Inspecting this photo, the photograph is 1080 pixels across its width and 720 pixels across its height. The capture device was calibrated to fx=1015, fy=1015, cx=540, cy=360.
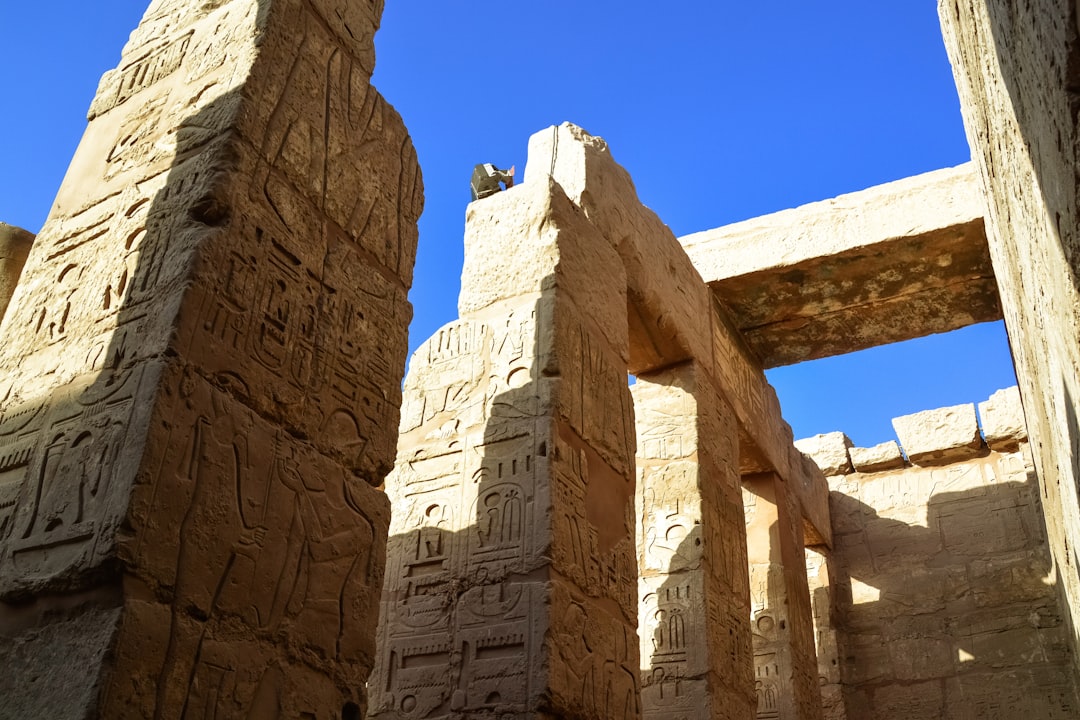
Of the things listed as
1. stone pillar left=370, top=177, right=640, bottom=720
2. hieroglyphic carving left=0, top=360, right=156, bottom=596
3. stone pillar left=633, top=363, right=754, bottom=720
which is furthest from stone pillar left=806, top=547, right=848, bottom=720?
hieroglyphic carving left=0, top=360, right=156, bottom=596

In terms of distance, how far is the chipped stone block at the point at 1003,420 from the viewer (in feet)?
27.6

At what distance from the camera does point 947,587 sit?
826 cm

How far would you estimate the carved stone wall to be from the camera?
7699 mm

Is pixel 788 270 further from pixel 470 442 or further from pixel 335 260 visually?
pixel 335 260

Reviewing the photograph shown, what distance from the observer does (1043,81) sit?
1.58 meters

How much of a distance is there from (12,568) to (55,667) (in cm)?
34

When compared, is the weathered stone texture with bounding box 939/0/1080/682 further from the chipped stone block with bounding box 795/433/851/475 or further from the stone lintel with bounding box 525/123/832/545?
the chipped stone block with bounding box 795/433/851/475

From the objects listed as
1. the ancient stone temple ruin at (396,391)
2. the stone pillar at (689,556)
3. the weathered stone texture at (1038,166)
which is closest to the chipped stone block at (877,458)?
the ancient stone temple ruin at (396,391)

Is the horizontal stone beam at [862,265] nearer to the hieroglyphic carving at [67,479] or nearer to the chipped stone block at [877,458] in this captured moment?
the chipped stone block at [877,458]

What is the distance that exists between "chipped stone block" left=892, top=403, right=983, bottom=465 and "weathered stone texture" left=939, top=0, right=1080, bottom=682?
5002mm

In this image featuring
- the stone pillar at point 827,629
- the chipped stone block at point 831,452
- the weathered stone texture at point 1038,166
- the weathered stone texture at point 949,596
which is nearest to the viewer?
the weathered stone texture at point 1038,166

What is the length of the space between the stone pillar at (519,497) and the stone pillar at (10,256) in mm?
1610

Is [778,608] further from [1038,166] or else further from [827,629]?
[1038,166]

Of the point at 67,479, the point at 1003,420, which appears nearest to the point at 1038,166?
the point at 67,479
